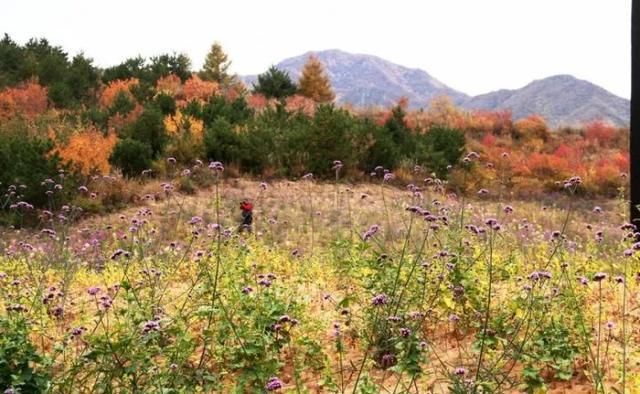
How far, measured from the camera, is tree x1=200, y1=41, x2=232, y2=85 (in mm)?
37906

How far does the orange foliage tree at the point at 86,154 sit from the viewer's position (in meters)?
13.4

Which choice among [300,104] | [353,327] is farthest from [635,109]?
[300,104]

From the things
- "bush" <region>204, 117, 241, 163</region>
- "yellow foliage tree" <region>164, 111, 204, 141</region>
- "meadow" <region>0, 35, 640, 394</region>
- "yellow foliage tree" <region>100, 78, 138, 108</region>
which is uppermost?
"yellow foliage tree" <region>100, 78, 138, 108</region>

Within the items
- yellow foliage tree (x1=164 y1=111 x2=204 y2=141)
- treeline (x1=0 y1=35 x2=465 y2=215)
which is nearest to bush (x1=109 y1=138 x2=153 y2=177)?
treeline (x1=0 y1=35 x2=465 y2=215)

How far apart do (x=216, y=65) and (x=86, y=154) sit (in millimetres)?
26496

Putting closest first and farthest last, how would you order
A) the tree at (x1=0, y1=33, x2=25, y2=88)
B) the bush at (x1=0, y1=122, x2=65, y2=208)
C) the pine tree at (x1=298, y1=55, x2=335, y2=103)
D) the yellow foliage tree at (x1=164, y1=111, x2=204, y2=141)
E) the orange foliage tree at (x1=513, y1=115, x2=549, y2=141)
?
the bush at (x1=0, y1=122, x2=65, y2=208)
the yellow foliage tree at (x1=164, y1=111, x2=204, y2=141)
the tree at (x1=0, y1=33, x2=25, y2=88)
the orange foliage tree at (x1=513, y1=115, x2=549, y2=141)
the pine tree at (x1=298, y1=55, x2=335, y2=103)

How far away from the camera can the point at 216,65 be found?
39.1m

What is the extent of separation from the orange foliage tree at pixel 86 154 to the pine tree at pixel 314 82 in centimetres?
2309

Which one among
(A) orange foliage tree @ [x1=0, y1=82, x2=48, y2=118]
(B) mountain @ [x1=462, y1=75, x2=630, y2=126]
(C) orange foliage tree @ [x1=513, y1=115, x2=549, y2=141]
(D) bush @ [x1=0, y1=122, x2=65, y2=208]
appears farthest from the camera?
(B) mountain @ [x1=462, y1=75, x2=630, y2=126]

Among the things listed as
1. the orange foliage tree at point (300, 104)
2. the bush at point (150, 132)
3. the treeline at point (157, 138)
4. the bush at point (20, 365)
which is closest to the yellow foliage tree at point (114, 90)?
the treeline at point (157, 138)

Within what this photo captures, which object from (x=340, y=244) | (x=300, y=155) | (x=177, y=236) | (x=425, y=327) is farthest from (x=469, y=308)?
(x=300, y=155)

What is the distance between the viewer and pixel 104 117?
65.9ft

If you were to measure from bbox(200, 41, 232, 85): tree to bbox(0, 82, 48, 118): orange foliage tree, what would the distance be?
15059mm

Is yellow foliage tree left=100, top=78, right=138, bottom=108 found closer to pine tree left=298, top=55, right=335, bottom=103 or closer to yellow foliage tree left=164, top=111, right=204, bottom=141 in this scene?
yellow foliage tree left=164, top=111, right=204, bottom=141
